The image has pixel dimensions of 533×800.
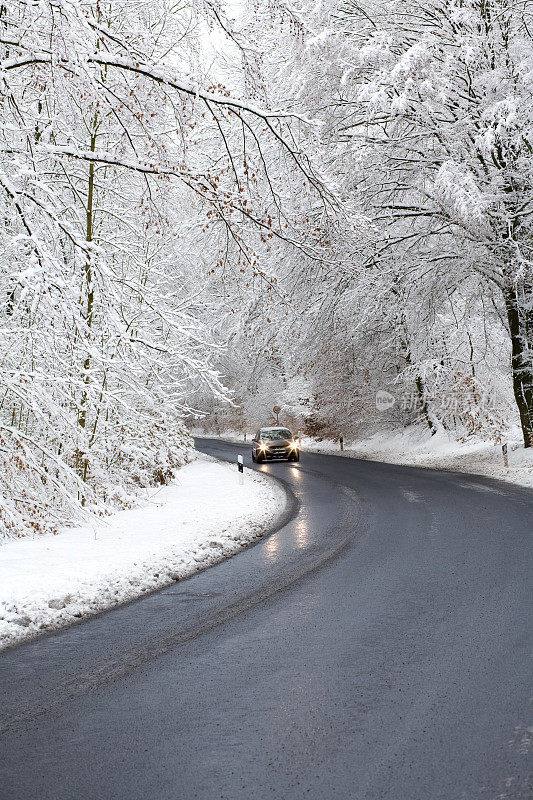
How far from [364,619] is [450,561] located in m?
2.67

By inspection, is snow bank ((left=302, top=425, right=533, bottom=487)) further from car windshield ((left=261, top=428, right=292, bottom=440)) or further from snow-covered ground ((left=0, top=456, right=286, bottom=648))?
snow-covered ground ((left=0, top=456, right=286, bottom=648))

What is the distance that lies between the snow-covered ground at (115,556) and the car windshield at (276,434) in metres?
17.1

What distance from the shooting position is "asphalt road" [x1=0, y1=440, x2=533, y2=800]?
336 centimetres

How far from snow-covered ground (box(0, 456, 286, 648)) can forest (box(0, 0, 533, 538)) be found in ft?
2.36

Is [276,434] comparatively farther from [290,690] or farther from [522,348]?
[290,690]

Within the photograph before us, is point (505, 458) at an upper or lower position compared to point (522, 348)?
lower

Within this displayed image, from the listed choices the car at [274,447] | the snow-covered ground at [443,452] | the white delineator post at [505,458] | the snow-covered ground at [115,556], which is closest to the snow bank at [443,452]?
the snow-covered ground at [443,452]

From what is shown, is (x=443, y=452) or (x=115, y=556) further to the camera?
(x=443, y=452)

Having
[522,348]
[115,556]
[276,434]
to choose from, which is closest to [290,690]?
[115,556]

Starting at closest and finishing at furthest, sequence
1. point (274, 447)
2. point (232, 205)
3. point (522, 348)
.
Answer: point (232, 205) → point (522, 348) → point (274, 447)

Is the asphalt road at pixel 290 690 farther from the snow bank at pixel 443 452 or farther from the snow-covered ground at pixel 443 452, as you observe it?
the snow bank at pixel 443 452

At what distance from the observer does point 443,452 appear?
2898 cm

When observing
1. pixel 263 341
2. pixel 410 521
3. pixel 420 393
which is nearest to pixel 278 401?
pixel 420 393

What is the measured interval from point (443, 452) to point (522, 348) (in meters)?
8.82
